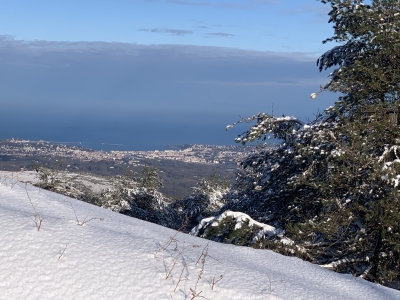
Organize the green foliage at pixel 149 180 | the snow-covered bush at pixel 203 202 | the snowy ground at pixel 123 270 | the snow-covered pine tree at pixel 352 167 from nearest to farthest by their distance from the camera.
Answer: the snowy ground at pixel 123 270, the snow-covered pine tree at pixel 352 167, the snow-covered bush at pixel 203 202, the green foliage at pixel 149 180

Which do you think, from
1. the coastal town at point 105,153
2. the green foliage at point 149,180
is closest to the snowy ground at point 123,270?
the green foliage at point 149,180

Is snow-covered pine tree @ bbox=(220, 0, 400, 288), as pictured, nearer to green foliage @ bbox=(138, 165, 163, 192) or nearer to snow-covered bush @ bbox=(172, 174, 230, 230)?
snow-covered bush @ bbox=(172, 174, 230, 230)

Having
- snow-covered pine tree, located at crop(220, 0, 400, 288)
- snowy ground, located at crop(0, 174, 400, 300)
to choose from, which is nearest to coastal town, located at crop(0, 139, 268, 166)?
snow-covered pine tree, located at crop(220, 0, 400, 288)

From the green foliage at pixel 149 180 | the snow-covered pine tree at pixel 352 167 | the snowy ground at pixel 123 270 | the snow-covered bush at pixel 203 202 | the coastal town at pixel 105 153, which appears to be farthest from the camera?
the coastal town at pixel 105 153

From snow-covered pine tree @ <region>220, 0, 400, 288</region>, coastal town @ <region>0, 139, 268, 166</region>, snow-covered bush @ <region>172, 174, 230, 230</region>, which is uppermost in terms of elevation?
snow-covered pine tree @ <region>220, 0, 400, 288</region>

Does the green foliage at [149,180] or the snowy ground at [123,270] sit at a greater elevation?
the snowy ground at [123,270]

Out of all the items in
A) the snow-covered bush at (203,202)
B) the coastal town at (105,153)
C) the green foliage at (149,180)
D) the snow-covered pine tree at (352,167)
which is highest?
the snow-covered pine tree at (352,167)

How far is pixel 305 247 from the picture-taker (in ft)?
24.5

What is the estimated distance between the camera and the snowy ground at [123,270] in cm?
281

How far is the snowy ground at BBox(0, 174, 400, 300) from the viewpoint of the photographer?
9.21ft

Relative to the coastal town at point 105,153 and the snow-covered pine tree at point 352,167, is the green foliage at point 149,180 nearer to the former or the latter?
the snow-covered pine tree at point 352,167

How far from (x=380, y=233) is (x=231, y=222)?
2825 mm

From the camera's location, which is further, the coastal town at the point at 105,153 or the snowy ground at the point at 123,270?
the coastal town at the point at 105,153

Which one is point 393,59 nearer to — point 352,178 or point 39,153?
point 352,178
